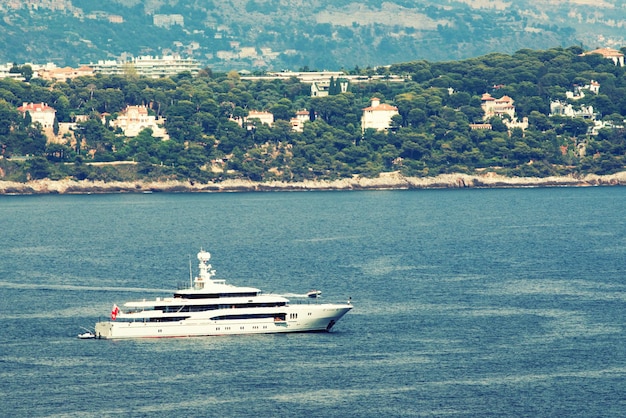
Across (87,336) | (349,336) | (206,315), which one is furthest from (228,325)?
(87,336)

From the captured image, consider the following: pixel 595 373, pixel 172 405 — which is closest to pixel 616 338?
pixel 595 373

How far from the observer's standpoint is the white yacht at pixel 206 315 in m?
96.4

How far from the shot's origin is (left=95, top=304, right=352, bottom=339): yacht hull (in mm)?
96375

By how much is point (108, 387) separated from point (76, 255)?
66.7m

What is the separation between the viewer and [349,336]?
98000mm

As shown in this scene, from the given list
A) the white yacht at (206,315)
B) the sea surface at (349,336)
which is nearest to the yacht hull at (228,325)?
the white yacht at (206,315)

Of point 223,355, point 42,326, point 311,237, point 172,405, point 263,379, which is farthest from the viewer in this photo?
point 311,237

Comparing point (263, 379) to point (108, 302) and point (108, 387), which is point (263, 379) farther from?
point (108, 302)

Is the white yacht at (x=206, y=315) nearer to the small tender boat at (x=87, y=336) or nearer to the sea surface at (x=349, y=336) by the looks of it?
the small tender boat at (x=87, y=336)

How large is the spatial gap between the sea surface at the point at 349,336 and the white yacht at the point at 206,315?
3.45 feet

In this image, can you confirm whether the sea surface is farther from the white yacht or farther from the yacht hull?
the white yacht

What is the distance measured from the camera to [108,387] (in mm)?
83500

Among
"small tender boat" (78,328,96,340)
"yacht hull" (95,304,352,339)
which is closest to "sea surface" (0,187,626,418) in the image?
"small tender boat" (78,328,96,340)

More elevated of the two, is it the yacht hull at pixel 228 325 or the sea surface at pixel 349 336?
the yacht hull at pixel 228 325
